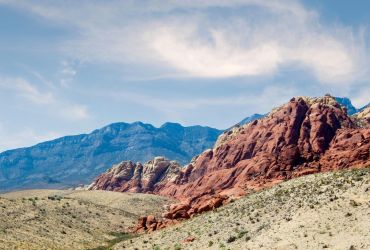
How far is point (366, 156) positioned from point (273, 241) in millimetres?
57052

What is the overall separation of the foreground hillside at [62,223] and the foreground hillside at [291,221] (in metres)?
15.7

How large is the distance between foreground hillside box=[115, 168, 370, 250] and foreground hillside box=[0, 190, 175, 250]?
15.7 m

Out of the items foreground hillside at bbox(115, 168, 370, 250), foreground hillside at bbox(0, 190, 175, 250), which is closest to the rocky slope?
foreground hillside at bbox(0, 190, 175, 250)

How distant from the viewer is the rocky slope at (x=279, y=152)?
105375mm

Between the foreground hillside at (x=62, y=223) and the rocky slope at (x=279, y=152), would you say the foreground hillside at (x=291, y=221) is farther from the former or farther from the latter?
the rocky slope at (x=279, y=152)

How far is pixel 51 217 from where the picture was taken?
92188 mm

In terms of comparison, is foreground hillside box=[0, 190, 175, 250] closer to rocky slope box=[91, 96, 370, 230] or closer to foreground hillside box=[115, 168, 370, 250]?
rocky slope box=[91, 96, 370, 230]

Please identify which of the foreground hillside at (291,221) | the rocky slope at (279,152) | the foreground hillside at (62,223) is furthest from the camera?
the rocky slope at (279,152)

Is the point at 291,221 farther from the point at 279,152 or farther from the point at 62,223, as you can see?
the point at 279,152

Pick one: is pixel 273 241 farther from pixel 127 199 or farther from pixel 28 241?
pixel 127 199

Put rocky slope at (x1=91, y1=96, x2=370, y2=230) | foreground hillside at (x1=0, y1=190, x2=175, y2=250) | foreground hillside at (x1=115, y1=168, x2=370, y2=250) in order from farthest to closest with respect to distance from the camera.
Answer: rocky slope at (x1=91, y1=96, x2=370, y2=230) → foreground hillside at (x1=0, y1=190, x2=175, y2=250) → foreground hillside at (x1=115, y1=168, x2=370, y2=250)

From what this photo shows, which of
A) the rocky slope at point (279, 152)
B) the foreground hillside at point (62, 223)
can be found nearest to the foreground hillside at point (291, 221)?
the foreground hillside at point (62, 223)

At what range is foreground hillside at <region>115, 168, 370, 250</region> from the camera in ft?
137

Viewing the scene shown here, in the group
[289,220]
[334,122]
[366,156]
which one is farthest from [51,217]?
[334,122]
